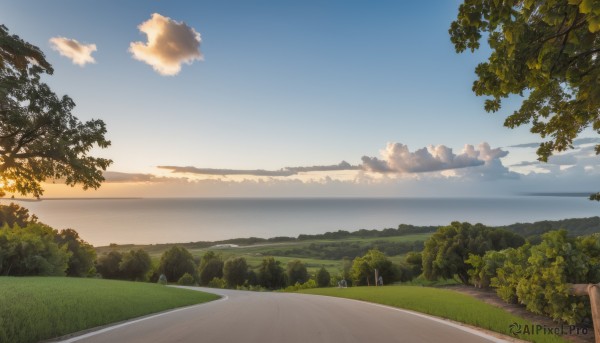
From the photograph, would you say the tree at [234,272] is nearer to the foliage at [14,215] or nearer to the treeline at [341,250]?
the foliage at [14,215]

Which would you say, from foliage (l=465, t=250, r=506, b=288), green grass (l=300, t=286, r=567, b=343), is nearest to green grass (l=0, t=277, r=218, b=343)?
green grass (l=300, t=286, r=567, b=343)

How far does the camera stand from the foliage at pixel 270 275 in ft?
240

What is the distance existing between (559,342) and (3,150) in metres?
15.9

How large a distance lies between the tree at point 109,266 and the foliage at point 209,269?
17188mm

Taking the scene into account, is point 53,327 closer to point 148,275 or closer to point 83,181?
point 83,181

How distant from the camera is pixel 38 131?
1162 cm

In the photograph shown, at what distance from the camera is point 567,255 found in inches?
297

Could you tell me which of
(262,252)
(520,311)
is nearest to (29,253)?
(520,311)

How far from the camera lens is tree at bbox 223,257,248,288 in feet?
237

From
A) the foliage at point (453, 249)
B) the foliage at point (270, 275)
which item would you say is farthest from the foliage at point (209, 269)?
the foliage at point (453, 249)

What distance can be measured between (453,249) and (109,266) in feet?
211

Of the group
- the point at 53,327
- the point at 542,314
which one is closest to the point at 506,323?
the point at 542,314

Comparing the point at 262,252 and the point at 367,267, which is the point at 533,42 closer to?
the point at 367,267

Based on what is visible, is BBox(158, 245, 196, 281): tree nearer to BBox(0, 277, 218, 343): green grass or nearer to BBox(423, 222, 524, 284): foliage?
BBox(423, 222, 524, 284): foliage
